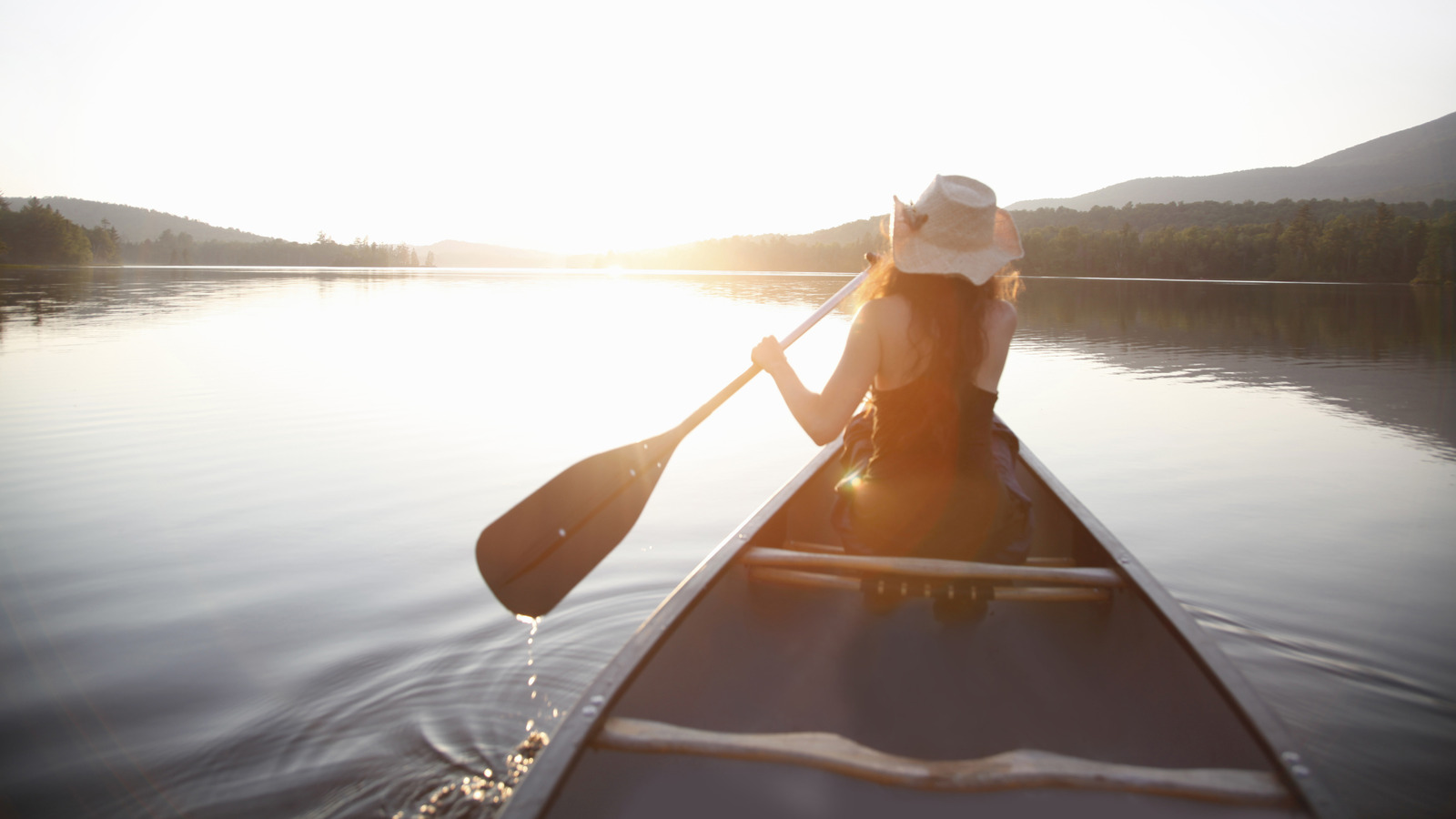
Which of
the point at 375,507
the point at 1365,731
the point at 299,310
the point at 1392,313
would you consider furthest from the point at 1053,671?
the point at 1392,313

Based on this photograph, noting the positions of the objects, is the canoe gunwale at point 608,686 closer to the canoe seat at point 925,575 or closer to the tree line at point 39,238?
the canoe seat at point 925,575

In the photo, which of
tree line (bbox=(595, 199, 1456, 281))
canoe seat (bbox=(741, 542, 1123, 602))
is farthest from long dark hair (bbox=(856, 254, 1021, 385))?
tree line (bbox=(595, 199, 1456, 281))

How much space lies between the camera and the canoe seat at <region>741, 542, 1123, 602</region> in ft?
7.16

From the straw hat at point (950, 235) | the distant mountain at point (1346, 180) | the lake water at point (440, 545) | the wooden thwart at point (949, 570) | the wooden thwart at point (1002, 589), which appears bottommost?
the lake water at point (440, 545)

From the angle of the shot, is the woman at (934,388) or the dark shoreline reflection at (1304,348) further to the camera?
the dark shoreline reflection at (1304,348)

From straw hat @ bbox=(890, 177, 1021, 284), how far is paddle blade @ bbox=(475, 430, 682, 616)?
1285 mm

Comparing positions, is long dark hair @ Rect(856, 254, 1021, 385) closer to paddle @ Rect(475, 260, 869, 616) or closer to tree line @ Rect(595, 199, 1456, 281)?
paddle @ Rect(475, 260, 869, 616)

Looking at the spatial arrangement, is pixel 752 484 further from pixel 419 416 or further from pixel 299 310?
pixel 299 310

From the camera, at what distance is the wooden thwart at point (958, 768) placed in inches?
56.4

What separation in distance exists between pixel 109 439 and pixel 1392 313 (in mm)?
29834

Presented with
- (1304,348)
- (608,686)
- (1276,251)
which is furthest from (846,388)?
(1276,251)

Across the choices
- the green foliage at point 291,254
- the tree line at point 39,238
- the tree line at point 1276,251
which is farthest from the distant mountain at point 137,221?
the tree line at point 1276,251

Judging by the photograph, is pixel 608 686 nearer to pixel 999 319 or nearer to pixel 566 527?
pixel 566 527

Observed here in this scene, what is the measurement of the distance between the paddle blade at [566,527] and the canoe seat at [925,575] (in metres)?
0.74
